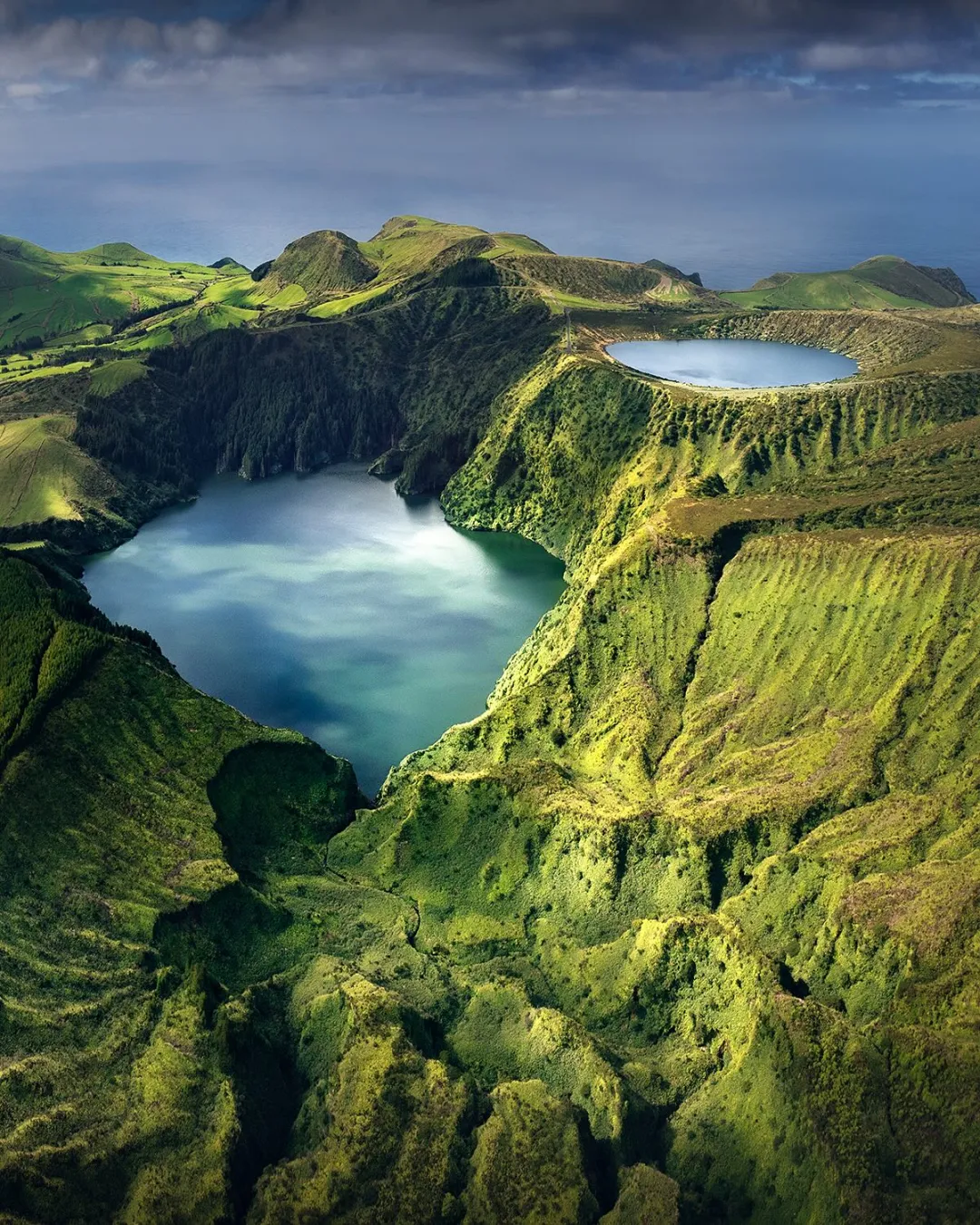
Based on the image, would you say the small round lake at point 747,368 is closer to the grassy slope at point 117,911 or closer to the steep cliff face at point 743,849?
the steep cliff face at point 743,849

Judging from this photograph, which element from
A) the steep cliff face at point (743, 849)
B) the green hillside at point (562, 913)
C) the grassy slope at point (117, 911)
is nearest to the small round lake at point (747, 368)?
the steep cliff face at point (743, 849)

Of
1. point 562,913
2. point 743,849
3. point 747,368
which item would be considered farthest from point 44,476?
point 743,849

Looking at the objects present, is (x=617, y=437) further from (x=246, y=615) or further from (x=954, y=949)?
(x=954, y=949)

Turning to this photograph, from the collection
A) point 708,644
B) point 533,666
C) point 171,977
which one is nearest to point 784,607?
point 708,644

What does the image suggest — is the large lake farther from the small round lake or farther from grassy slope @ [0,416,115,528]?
the small round lake

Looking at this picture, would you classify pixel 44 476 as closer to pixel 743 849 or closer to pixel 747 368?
pixel 747 368
